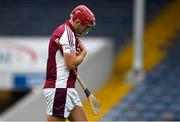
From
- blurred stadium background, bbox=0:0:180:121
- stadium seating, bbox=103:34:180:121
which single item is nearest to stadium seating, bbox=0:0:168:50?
blurred stadium background, bbox=0:0:180:121

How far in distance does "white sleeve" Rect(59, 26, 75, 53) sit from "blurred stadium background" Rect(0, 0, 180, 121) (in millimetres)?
5531

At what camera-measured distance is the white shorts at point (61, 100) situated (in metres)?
5.81

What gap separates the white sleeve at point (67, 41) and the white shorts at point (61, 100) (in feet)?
1.11

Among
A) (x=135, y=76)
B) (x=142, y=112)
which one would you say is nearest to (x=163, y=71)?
(x=135, y=76)

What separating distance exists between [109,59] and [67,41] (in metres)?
9.11

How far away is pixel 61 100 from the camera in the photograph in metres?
5.82

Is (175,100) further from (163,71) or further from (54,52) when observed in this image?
(54,52)

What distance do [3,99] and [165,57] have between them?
4.13 meters

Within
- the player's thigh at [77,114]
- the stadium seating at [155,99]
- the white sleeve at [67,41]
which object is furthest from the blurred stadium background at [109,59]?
the white sleeve at [67,41]

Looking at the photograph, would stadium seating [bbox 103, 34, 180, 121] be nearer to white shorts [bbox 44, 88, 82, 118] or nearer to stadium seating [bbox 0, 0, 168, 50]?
stadium seating [bbox 0, 0, 168, 50]

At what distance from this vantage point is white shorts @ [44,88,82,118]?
5812 millimetres

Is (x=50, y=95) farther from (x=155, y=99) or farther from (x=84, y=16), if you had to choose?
(x=155, y=99)

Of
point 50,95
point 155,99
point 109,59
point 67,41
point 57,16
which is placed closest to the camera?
point 67,41

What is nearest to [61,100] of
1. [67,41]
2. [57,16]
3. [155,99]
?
[67,41]
